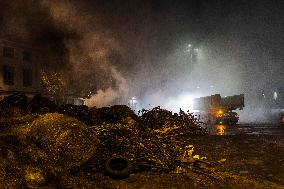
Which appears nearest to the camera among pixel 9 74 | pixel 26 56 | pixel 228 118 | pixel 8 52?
pixel 228 118

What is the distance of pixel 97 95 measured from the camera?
4016 cm

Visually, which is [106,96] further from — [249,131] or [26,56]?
[249,131]

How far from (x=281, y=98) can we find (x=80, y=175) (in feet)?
202

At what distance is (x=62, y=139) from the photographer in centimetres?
851

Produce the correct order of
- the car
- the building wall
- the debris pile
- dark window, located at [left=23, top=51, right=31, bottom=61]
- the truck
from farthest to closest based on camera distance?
dark window, located at [left=23, top=51, right=31, bottom=61] → the building wall → the truck → the car → the debris pile

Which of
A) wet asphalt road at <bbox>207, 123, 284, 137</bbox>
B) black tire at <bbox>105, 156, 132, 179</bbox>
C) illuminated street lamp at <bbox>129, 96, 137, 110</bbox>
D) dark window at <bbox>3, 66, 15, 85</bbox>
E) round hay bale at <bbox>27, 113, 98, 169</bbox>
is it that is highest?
dark window at <bbox>3, 66, 15, 85</bbox>

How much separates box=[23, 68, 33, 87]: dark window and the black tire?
2952cm

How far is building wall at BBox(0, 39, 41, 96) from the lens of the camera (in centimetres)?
3256

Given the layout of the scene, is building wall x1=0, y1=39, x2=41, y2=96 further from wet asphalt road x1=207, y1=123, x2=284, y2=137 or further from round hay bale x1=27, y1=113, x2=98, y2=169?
round hay bale x1=27, y1=113, x2=98, y2=169

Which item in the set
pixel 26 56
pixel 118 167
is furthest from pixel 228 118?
pixel 118 167

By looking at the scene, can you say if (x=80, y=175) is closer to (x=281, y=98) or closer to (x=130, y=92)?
(x=130, y=92)

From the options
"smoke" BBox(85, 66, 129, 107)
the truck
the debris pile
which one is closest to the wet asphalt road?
the truck

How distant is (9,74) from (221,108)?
21.9 metres

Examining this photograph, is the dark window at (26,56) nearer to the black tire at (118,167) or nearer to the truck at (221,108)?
the truck at (221,108)
